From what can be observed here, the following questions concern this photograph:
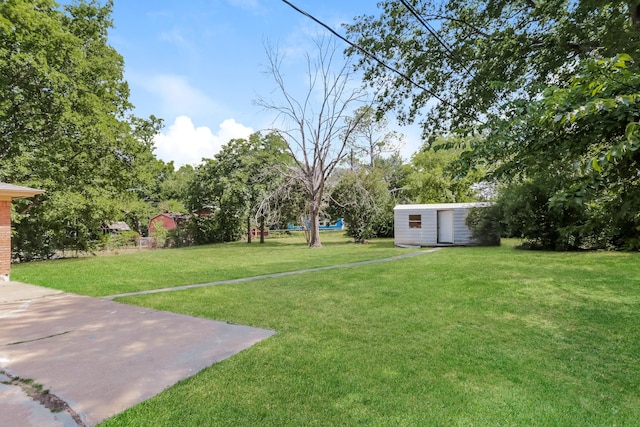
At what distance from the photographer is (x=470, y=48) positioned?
7.74m

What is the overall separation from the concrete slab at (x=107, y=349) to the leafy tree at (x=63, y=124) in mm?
9215

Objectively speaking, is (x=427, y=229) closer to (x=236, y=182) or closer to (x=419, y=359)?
(x=236, y=182)

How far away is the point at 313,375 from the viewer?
10.6ft

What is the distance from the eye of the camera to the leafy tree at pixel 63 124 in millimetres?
11477

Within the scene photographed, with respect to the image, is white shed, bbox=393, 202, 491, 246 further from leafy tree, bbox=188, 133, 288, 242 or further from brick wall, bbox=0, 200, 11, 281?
brick wall, bbox=0, 200, 11, 281

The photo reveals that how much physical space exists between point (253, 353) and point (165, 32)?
5382 millimetres

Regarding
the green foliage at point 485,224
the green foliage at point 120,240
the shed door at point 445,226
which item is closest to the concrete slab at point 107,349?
the green foliage at point 120,240

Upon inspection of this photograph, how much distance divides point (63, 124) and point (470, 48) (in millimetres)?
13512

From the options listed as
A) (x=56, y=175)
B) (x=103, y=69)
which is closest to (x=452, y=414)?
(x=56, y=175)

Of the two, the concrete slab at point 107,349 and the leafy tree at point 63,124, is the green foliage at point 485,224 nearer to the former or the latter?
the concrete slab at point 107,349

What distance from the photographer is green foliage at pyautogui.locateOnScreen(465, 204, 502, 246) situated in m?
16.1

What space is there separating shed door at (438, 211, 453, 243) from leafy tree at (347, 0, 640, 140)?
9675 millimetres

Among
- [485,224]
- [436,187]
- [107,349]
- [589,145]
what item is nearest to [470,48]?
[589,145]

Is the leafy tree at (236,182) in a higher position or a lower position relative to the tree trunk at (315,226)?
higher
